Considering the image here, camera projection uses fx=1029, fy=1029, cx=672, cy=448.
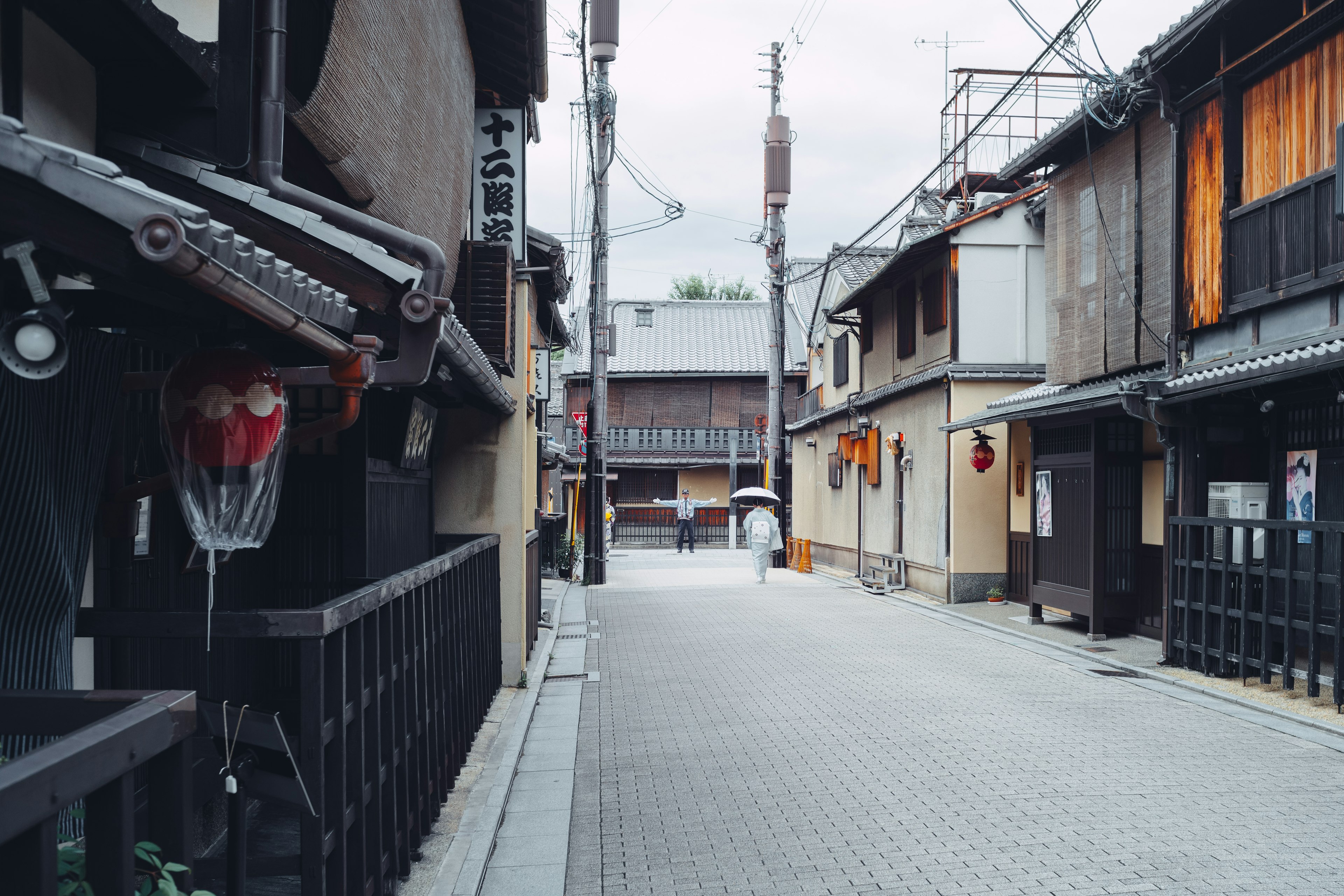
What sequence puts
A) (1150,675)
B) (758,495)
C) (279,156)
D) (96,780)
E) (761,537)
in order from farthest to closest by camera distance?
1. (758,495)
2. (761,537)
3. (1150,675)
4. (279,156)
5. (96,780)

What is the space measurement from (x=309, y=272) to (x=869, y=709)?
23.7 feet

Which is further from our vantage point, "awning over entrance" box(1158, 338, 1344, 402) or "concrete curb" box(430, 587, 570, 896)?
"awning over entrance" box(1158, 338, 1344, 402)

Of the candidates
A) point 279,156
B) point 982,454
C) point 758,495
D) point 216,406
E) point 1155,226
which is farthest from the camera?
point 758,495

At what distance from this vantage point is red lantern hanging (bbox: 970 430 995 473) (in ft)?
60.1

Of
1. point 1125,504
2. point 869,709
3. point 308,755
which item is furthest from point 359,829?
point 1125,504

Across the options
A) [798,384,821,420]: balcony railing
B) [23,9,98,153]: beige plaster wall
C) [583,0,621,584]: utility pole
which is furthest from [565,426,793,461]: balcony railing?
[23,9,98,153]: beige plaster wall

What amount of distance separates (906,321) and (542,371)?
28.8 ft

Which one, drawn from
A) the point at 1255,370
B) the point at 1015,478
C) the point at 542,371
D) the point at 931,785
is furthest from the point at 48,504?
the point at 1015,478

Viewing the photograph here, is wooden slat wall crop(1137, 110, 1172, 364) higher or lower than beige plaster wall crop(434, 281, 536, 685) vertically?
higher

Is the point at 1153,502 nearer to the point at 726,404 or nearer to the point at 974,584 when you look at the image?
the point at 974,584

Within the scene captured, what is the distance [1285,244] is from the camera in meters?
10.8

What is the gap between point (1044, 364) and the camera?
64.4ft

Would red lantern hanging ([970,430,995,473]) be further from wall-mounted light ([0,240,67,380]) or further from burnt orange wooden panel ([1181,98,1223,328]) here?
wall-mounted light ([0,240,67,380])

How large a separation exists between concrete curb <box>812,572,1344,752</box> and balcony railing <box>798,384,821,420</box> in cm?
1426
